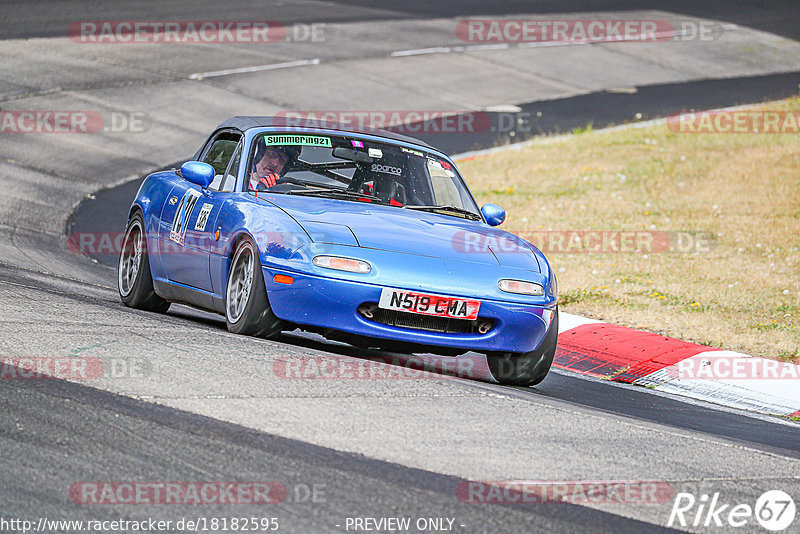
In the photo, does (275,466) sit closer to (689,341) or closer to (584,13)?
(689,341)

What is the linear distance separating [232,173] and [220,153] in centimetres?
65

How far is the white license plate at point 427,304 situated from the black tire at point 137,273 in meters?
2.81

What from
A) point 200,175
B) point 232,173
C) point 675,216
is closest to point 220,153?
point 232,173

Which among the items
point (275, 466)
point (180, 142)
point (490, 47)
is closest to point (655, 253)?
point (180, 142)

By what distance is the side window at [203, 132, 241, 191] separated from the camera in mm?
8445

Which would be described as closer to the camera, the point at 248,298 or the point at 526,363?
the point at 248,298

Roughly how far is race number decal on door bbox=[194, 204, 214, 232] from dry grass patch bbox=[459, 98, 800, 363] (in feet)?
13.7

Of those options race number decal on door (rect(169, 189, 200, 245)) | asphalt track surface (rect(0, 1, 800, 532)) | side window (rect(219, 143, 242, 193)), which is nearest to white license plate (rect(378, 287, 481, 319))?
asphalt track surface (rect(0, 1, 800, 532))

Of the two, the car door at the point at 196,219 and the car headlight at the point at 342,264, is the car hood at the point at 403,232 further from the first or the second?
the car door at the point at 196,219

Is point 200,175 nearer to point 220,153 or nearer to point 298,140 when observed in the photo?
point 298,140

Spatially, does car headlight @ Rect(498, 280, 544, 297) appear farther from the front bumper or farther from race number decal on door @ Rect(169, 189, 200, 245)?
race number decal on door @ Rect(169, 189, 200, 245)

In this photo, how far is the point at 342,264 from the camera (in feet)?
22.3

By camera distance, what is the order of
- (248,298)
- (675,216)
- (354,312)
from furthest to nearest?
(675,216)
(248,298)
(354,312)

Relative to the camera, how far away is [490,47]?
28.2m
